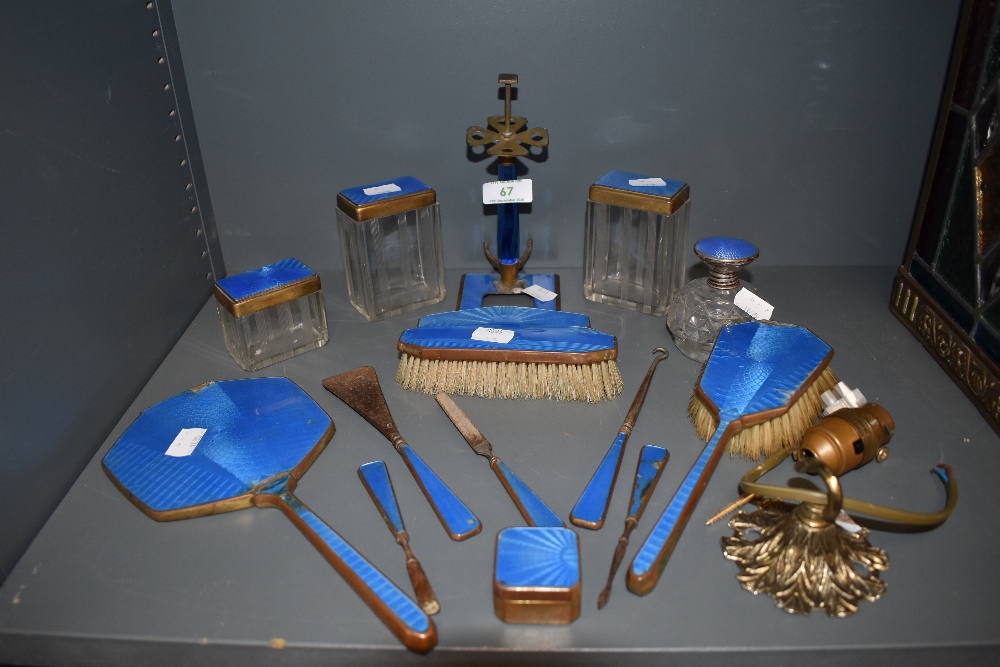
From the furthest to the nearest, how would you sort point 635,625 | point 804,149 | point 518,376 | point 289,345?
point 804,149 → point 289,345 → point 518,376 → point 635,625

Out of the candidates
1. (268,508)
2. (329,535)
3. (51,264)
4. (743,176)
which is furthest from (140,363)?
(743,176)

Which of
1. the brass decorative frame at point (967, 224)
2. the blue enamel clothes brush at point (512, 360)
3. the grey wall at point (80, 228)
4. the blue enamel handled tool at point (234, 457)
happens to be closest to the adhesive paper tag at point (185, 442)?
the blue enamel handled tool at point (234, 457)

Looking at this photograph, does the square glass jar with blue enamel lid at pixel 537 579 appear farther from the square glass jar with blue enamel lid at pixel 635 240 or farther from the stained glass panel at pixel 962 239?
the stained glass panel at pixel 962 239

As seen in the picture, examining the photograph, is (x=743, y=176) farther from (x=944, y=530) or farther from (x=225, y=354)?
(x=225, y=354)

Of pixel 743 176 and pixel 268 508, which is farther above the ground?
pixel 743 176

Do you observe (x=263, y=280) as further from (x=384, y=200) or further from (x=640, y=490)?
(x=640, y=490)

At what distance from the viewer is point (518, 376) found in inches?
38.6

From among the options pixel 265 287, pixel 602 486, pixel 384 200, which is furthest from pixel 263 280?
pixel 602 486

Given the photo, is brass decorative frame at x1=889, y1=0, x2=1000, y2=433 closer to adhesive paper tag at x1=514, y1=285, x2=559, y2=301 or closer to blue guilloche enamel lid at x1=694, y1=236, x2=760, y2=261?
blue guilloche enamel lid at x1=694, y1=236, x2=760, y2=261

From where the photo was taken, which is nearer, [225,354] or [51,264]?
[51,264]

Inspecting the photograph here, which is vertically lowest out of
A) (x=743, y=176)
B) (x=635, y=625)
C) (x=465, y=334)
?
(x=635, y=625)

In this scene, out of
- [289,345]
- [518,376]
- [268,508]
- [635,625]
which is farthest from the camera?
[289,345]

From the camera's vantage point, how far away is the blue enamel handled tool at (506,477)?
76 centimetres

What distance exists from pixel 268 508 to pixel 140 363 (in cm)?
37
